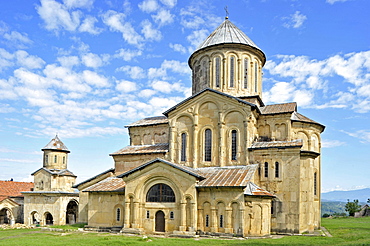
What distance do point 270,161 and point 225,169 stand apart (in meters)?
3.41

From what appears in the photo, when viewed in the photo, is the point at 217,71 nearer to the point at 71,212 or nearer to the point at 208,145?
the point at 208,145

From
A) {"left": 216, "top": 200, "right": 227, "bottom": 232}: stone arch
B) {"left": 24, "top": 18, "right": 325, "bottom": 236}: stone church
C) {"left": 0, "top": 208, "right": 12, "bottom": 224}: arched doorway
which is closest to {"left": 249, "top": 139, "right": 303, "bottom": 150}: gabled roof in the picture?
{"left": 24, "top": 18, "right": 325, "bottom": 236}: stone church

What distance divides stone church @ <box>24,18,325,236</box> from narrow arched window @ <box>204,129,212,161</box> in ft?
0.26

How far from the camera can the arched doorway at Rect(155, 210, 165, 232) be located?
23830mm

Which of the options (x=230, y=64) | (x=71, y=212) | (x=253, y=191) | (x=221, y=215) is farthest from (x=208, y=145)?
(x=71, y=212)

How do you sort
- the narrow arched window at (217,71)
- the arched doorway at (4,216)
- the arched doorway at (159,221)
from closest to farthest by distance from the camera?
the arched doorway at (159,221)
the narrow arched window at (217,71)
the arched doorway at (4,216)

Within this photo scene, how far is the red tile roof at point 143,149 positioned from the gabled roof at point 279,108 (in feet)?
28.9

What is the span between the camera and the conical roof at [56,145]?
134 ft

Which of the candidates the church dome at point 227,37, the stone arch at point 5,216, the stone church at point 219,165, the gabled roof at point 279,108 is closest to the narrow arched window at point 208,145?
the stone church at point 219,165

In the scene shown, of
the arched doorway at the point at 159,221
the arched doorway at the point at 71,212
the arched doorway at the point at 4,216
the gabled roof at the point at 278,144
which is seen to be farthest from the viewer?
the arched doorway at the point at 4,216

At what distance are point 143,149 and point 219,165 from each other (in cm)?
752

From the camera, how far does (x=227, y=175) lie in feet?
78.7

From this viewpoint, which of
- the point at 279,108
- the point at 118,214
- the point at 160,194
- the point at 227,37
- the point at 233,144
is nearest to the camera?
the point at 160,194

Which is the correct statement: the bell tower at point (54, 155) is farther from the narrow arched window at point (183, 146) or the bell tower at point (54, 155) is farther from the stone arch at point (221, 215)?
the stone arch at point (221, 215)
